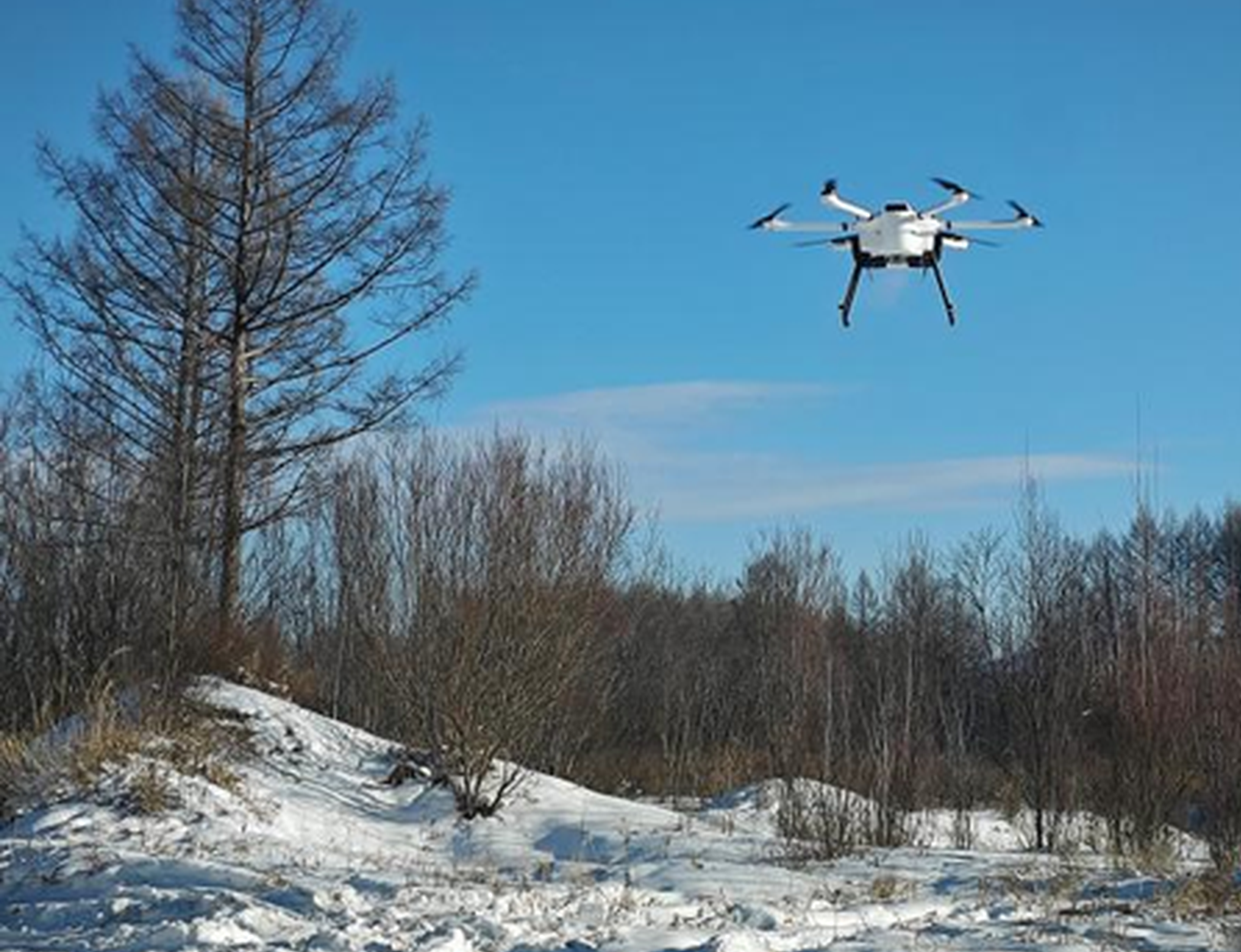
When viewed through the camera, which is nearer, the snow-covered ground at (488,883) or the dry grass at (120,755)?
the snow-covered ground at (488,883)

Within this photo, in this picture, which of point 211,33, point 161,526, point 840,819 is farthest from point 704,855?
point 211,33

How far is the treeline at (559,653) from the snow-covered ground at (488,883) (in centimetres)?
109

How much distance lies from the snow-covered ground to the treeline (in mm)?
1087

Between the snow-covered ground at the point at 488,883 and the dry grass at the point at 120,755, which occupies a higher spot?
the dry grass at the point at 120,755

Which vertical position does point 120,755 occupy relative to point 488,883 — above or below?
above

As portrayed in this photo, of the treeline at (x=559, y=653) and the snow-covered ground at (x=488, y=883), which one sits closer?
the snow-covered ground at (x=488, y=883)

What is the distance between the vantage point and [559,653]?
13.9m

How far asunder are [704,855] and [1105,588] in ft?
28.8

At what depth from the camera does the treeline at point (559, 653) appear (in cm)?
1361

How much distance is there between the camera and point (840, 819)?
1320cm

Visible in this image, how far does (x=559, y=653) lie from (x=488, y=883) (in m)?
4.25

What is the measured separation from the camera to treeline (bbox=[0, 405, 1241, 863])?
13.6m

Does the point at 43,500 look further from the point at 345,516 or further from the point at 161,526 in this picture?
the point at 345,516

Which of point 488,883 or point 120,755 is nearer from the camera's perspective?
point 488,883
